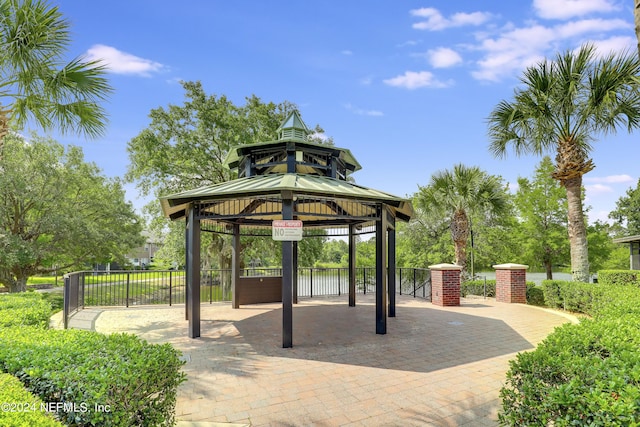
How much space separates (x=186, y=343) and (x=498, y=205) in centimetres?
1336

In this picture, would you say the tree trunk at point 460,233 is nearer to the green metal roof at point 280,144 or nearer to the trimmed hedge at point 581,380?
the green metal roof at point 280,144

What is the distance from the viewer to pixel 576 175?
34.3 feet

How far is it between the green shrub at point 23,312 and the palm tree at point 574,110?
12.8 m

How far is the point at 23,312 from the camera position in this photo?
4.90 metres

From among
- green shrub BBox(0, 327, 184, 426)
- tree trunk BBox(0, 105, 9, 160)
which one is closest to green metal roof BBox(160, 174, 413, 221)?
tree trunk BBox(0, 105, 9, 160)

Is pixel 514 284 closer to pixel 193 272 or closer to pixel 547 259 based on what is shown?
pixel 547 259

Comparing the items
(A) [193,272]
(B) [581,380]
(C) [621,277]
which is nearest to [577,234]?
(C) [621,277]

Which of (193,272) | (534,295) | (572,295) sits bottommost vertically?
(534,295)

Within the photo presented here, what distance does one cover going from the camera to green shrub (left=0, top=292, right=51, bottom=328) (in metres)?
4.52

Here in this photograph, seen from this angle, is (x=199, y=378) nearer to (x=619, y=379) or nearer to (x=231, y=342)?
(x=231, y=342)

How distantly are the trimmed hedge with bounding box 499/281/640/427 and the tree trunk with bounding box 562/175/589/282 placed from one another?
7.92m

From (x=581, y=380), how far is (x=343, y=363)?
3634 mm

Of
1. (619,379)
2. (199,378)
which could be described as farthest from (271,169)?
(619,379)

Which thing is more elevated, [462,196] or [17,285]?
[462,196]
